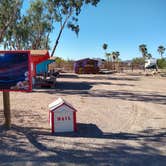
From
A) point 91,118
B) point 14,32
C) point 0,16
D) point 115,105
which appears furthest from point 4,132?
point 14,32

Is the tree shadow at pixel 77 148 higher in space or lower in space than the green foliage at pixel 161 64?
lower

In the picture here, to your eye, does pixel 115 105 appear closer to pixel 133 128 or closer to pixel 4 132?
pixel 133 128

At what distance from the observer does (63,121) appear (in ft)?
27.0

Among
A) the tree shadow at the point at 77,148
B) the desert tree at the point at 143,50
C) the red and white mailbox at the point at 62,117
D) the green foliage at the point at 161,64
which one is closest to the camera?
the tree shadow at the point at 77,148

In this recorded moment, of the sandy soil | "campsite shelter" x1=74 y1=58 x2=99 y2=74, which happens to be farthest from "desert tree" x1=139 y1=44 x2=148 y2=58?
the sandy soil

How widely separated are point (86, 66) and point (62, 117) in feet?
146

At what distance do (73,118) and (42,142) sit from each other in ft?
3.98

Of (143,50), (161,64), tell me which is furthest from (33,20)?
(143,50)

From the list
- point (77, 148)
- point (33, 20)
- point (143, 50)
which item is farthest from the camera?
point (143, 50)

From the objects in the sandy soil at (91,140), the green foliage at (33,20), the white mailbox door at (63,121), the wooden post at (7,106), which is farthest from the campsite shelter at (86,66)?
the white mailbox door at (63,121)

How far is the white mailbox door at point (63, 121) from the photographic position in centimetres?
820

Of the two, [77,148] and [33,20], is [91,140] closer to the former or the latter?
[77,148]

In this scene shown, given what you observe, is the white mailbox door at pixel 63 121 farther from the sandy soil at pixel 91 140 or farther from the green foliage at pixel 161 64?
the green foliage at pixel 161 64

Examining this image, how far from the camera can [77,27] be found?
4138cm
